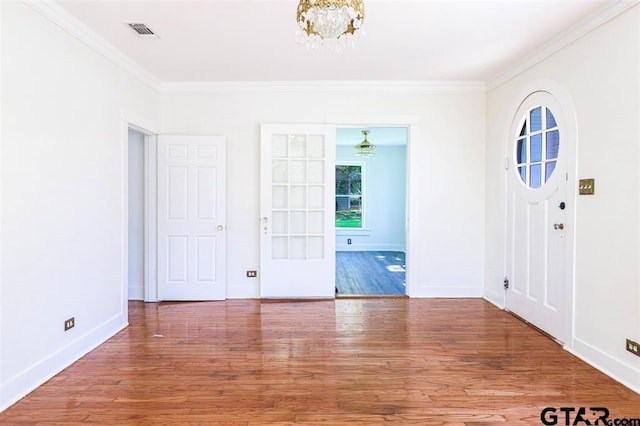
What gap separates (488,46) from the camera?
11.8 feet

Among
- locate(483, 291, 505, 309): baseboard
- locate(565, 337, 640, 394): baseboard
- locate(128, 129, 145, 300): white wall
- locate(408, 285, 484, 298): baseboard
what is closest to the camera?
locate(565, 337, 640, 394): baseboard

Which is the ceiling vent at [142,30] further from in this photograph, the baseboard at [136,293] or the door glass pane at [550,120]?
the door glass pane at [550,120]

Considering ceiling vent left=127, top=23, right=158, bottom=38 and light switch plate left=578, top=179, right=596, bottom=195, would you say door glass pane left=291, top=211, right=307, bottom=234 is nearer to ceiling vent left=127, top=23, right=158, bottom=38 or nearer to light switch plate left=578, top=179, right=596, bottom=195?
ceiling vent left=127, top=23, right=158, bottom=38

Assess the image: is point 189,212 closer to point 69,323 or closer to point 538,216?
point 69,323

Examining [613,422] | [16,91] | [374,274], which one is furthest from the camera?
[374,274]

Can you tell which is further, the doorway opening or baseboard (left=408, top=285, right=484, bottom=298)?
the doorway opening

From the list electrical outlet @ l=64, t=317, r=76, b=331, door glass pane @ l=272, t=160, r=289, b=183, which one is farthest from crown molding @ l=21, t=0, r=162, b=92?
electrical outlet @ l=64, t=317, r=76, b=331

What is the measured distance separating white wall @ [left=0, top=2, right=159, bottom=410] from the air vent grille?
17.4 inches

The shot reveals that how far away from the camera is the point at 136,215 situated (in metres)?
4.77

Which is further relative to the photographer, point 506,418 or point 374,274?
point 374,274

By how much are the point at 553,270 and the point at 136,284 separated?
460 centimetres

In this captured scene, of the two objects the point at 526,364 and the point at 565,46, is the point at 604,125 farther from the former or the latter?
the point at 526,364

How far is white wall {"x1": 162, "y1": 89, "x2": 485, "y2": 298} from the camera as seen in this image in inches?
188

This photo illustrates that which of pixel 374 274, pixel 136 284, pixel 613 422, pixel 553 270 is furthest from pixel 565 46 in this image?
pixel 136 284
